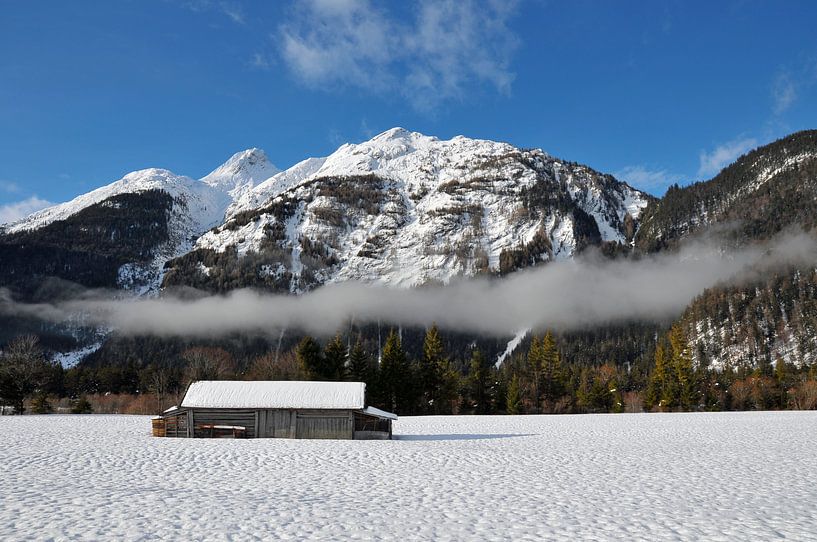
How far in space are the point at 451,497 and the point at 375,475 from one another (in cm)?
540

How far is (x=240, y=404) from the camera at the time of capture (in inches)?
1468

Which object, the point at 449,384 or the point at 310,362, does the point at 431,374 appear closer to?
the point at 449,384

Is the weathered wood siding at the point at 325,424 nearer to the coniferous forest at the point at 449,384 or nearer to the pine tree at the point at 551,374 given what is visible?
the coniferous forest at the point at 449,384

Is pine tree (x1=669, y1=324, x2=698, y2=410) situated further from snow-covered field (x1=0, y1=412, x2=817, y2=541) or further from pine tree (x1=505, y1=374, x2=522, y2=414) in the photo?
snow-covered field (x1=0, y1=412, x2=817, y2=541)

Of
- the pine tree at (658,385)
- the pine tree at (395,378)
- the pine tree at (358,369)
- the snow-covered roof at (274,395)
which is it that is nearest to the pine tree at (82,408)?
the pine tree at (358,369)

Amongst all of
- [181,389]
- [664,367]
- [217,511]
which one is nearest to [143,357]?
[181,389]

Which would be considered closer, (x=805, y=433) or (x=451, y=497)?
(x=451, y=497)

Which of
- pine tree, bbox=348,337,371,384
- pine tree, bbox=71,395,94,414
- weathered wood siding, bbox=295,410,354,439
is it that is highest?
pine tree, bbox=348,337,371,384

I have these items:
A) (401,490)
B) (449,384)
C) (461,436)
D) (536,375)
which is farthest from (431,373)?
(401,490)

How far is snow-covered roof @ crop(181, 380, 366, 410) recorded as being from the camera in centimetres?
3731

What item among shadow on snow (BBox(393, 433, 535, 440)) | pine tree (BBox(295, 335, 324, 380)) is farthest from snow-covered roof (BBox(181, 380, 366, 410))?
pine tree (BBox(295, 335, 324, 380))

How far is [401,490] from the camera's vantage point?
17.3 metres

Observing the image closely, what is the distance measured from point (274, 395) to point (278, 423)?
2.25 metres

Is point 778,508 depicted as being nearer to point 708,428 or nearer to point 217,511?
point 217,511
